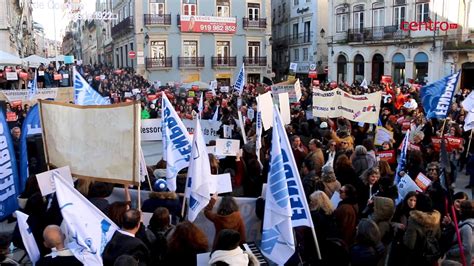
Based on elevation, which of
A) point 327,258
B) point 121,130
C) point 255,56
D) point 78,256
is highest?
point 255,56

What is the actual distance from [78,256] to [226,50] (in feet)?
118

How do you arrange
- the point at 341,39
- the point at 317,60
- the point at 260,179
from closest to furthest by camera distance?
the point at 260,179 < the point at 341,39 < the point at 317,60

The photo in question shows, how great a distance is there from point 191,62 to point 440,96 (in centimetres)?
2927

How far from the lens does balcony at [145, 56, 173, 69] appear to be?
36.4 meters

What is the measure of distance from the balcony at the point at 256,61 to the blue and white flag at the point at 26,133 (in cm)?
3170

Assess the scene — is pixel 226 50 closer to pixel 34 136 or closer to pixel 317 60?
pixel 317 60

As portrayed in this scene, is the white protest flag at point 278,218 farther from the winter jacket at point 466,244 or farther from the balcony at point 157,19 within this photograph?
the balcony at point 157,19

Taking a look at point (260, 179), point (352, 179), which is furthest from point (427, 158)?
point (260, 179)

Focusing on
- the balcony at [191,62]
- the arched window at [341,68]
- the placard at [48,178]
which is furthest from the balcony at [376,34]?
the placard at [48,178]

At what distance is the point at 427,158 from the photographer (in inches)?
348

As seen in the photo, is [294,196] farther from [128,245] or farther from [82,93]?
[82,93]

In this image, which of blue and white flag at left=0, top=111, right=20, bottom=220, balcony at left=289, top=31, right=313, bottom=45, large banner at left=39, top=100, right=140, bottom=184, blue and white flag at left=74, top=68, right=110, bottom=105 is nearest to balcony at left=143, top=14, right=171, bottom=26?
balcony at left=289, top=31, right=313, bottom=45

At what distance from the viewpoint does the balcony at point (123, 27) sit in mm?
37287

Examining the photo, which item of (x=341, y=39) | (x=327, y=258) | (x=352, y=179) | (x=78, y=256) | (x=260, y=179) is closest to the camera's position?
(x=78, y=256)
